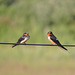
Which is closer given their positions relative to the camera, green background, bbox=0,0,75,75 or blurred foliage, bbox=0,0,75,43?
green background, bbox=0,0,75,75

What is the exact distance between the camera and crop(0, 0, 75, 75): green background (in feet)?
47.8

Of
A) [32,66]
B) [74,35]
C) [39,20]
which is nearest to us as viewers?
[32,66]

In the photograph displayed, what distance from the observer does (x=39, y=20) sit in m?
17.5

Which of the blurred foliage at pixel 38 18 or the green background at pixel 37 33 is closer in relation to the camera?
the green background at pixel 37 33

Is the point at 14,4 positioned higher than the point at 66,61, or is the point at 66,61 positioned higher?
the point at 14,4

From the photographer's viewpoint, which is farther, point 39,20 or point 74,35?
point 39,20

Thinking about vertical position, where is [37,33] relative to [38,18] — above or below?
below

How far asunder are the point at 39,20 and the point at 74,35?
6.28ft

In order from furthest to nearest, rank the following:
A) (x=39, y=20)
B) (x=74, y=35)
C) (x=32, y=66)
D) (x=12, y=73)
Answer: (x=39, y=20), (x=74, y=35), (x=32, y=66), (x=12, y=73)

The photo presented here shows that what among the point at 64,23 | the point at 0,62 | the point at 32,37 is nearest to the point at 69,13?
the point at 64,23

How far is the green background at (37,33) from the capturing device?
14.6 metres

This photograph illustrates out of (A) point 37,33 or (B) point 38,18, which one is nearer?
(A) point 37,33

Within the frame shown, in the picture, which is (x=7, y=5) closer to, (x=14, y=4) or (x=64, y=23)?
(x=14, y=4)

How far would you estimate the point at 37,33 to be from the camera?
15984 mm
